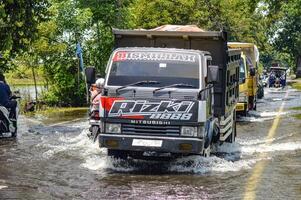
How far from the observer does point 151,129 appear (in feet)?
34.0

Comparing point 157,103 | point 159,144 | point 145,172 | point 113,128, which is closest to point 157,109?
point 157,103

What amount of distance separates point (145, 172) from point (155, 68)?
6.22 feet

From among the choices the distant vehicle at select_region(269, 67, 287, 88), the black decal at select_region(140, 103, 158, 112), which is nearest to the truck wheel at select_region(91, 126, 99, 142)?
the black decal at select_region(140, 103, 158, 112)

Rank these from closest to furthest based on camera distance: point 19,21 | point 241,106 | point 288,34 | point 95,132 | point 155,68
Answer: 1. point 155,68
2. point 95,132
3. point 19,21
4. point 241,106
5. point 288,34

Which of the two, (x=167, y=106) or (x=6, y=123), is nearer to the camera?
(x=167, y=106)

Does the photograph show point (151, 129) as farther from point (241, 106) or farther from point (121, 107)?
point (241, 106)

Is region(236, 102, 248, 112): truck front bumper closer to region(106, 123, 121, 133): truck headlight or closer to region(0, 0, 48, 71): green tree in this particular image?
region(0, 0, 48, 71): green tree

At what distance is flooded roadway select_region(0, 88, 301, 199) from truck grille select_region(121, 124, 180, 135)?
75 cm

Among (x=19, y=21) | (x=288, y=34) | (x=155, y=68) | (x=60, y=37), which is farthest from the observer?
(x=288, y=34)

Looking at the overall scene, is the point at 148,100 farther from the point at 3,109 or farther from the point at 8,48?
the point at 8,48

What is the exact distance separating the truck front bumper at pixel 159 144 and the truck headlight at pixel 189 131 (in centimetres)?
9

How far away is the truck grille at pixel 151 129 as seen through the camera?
10.3 m

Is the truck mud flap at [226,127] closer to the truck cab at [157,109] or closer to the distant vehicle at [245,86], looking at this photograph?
the truck cab at [157,109]

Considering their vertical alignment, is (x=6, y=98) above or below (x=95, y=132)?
above
